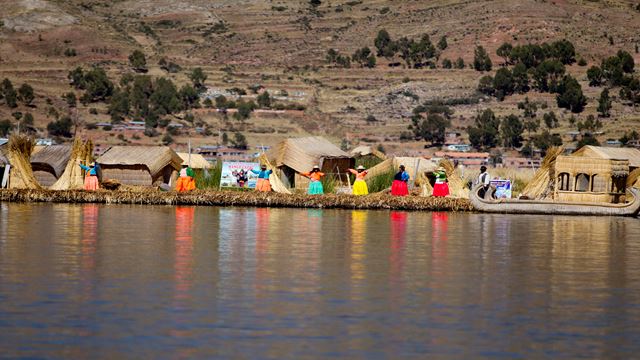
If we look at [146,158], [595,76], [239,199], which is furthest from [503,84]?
[239,199]

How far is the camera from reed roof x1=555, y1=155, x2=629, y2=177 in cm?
3566

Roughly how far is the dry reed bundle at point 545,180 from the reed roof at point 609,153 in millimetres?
3764

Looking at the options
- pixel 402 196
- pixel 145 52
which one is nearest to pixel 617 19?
pixel 145 52

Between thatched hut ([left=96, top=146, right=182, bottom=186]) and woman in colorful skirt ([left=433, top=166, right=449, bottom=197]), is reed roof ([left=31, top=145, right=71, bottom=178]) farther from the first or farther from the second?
woman in colorful skirt ([left=433, top=166, right=449, bottom=197])

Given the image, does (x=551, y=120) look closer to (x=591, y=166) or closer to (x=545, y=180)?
(x=545, y=180)

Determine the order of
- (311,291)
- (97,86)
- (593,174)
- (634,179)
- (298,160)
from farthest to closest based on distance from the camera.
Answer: (97,86), (298,160), (634,179), (593,174), (311,291)

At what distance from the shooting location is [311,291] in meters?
17.3

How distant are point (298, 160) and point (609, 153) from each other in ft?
32.5

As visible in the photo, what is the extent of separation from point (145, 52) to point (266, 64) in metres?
9.90

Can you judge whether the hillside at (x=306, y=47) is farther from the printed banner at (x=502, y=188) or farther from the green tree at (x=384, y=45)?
the printed banner at (x=502, y=188)

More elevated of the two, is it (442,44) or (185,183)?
(442,44)

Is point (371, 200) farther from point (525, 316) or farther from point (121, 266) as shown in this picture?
point (525, 316)

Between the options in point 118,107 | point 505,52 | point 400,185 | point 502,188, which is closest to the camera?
point 400,185

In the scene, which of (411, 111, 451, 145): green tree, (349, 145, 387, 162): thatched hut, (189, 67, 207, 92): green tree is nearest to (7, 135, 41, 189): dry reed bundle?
(349, 145, 387, 162): thatched hut
